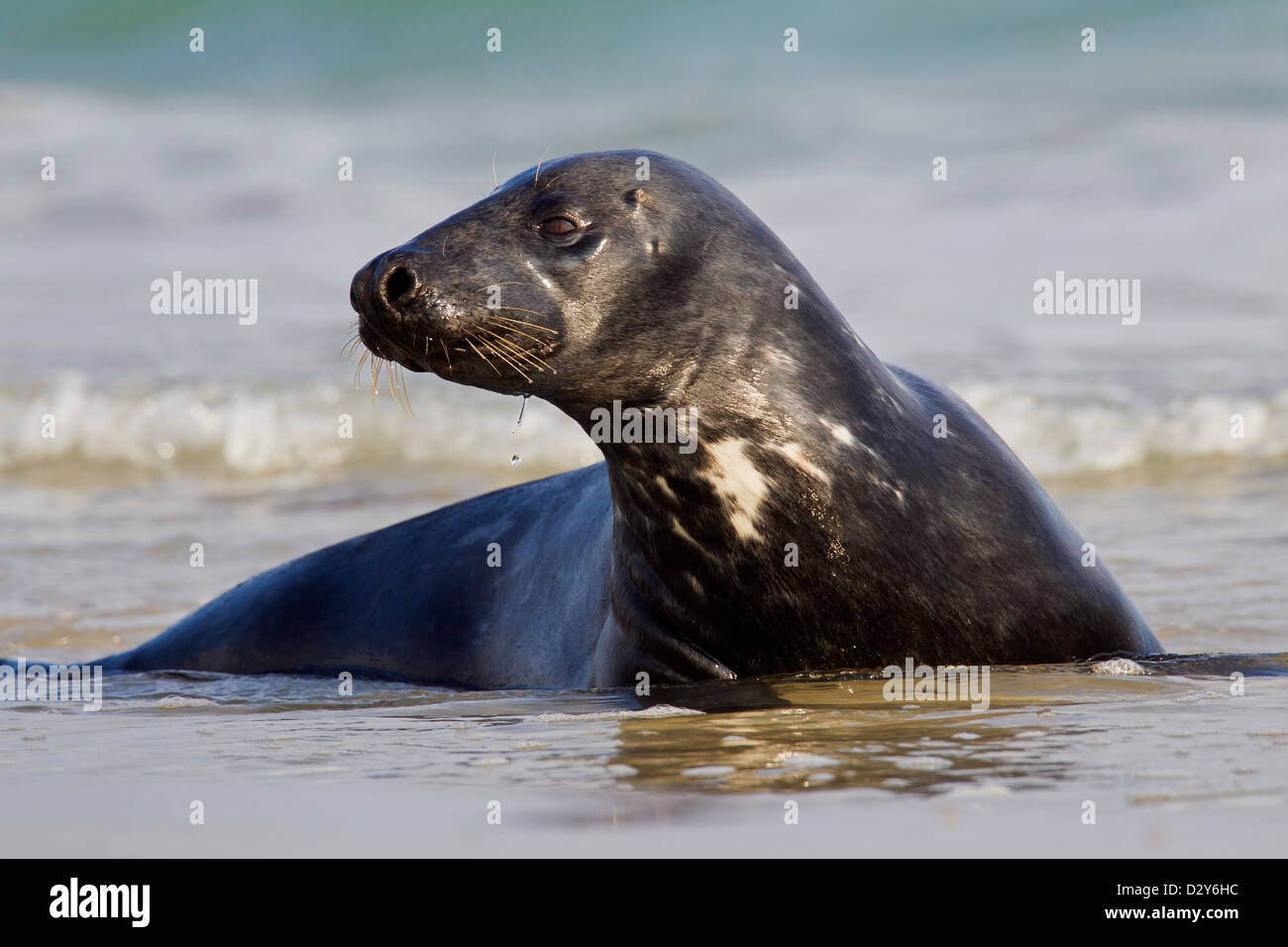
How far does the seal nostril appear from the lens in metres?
4.36

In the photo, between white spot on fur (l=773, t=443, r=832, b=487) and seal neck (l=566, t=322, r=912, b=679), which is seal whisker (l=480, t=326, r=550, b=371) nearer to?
seal neck (l=566, t=322, r=912, b=679)

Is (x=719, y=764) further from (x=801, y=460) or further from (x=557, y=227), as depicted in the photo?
(x=557, y=227)

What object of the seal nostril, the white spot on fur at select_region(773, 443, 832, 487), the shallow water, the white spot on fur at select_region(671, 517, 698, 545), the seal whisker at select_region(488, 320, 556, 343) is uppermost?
the seal nostril

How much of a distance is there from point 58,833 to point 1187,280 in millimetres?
14835

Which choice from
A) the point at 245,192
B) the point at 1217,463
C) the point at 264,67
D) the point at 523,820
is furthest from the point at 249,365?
the point at 523,820

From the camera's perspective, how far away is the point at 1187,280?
53.8 feet

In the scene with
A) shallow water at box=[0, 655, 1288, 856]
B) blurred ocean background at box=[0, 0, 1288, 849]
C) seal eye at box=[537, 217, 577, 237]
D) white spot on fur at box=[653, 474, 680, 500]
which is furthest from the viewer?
blurred ocean background at box=[0, 0, 1288, 849]

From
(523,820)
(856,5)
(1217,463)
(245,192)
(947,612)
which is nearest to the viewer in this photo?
(523,820)

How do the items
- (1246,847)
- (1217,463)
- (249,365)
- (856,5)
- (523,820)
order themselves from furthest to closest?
(856,5) → (249,365) → (1217,463) → (523,820) → (1246,847)

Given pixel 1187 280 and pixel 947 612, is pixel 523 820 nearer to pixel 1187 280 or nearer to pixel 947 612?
pixel 947 612

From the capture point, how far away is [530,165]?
72.9 feet

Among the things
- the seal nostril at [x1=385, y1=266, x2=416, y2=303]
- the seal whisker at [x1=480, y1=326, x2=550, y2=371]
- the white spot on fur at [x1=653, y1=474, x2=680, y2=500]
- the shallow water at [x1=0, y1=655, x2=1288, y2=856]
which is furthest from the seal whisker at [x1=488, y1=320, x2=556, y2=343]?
the shallow water at [x1=0, y1=655, x2=1288, y2=856]

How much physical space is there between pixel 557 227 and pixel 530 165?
708 inches

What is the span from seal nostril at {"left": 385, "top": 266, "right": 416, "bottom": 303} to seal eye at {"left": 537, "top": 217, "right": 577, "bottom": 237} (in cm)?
42
